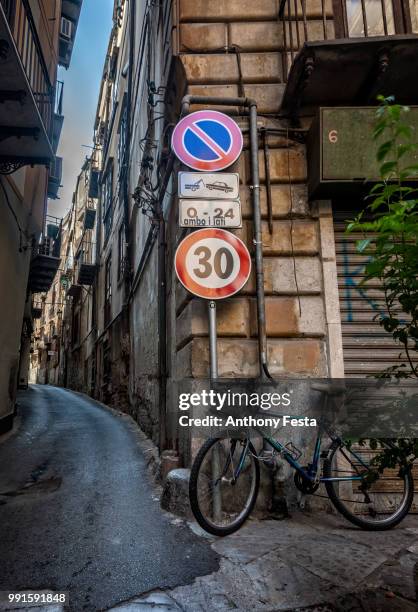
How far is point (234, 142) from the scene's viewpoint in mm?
4586

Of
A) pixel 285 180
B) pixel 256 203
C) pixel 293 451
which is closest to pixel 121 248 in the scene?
pixel 285 180

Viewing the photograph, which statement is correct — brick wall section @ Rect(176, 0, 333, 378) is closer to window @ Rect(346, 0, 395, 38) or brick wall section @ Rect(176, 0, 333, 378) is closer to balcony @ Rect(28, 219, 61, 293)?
window @ Rect(346, 0, 395, 38)

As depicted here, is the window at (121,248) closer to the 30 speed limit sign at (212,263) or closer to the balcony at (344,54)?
the balcony at (344,54)

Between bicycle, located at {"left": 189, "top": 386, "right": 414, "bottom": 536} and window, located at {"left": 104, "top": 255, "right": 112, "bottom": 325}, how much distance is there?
505 inches

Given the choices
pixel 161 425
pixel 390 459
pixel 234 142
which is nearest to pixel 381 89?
pixel 234 142

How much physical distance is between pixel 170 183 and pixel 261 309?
312cm

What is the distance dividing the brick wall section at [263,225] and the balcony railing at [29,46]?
2.83 meters

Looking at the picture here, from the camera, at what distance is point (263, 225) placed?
4.77 metres

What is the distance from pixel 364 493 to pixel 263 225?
2999 millimetres

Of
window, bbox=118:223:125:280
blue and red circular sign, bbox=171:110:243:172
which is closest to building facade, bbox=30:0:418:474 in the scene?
blue and red circular sign, bbox=171:110:243:172

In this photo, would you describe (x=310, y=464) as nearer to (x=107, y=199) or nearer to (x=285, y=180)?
(x=285, y=180)

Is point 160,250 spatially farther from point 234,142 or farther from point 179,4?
point 179,4

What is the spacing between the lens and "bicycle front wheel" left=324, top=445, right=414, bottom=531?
3697mm

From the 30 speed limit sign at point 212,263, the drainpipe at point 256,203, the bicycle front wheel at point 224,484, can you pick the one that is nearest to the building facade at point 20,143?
the drainpipe at point 256,203
